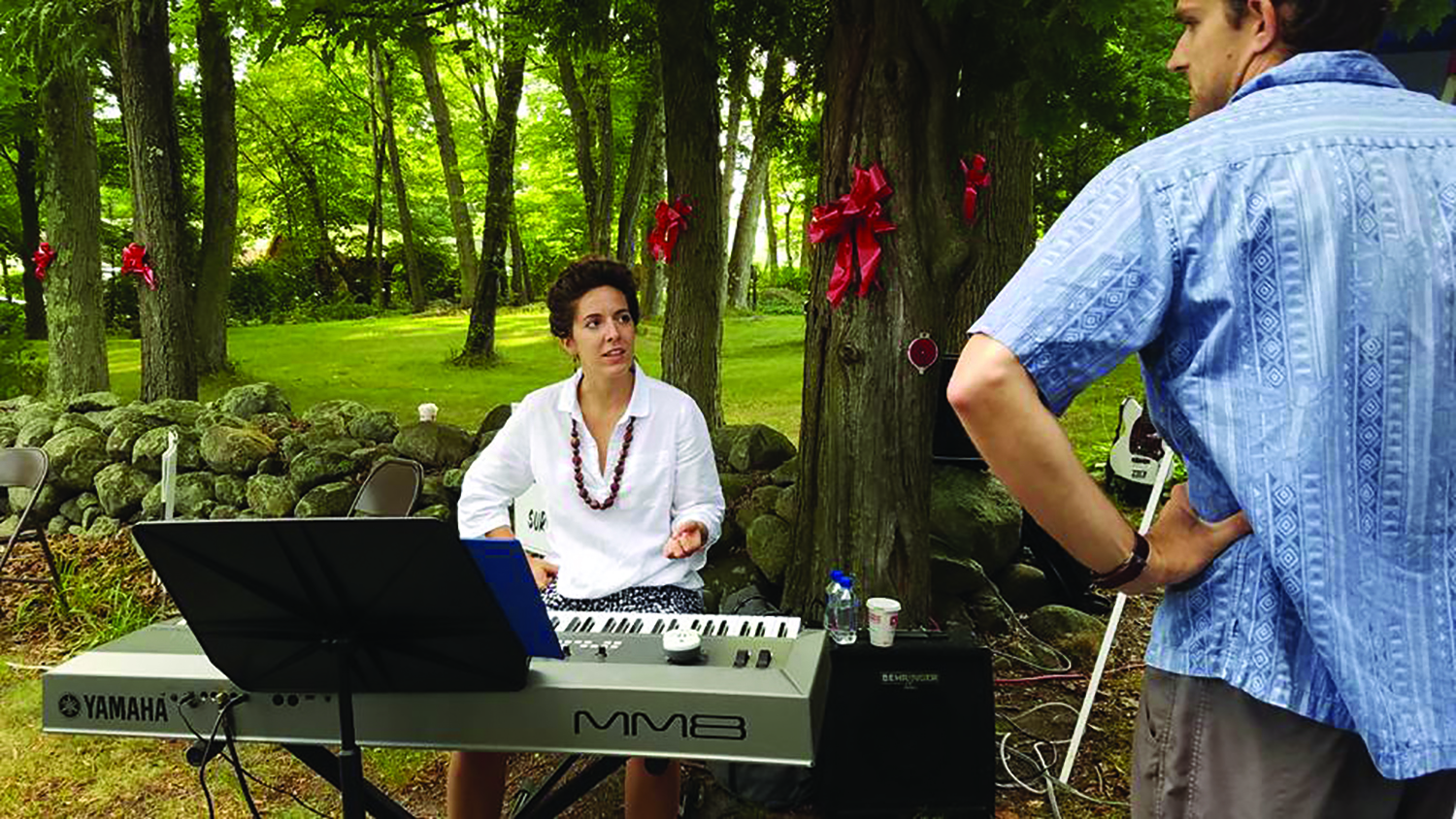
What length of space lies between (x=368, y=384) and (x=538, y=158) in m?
11.5

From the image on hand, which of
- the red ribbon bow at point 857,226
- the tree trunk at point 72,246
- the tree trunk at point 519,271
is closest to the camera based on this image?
the red ribbon bow at point 857,226

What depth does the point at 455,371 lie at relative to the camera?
1215cm

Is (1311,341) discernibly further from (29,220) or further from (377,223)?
(377,223)

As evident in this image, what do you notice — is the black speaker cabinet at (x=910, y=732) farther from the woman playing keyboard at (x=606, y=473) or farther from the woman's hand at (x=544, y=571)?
the woman's hand at (x=544, y=571)

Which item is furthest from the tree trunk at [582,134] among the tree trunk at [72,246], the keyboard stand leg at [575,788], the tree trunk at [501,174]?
the keyboard stand leg at [575,788]

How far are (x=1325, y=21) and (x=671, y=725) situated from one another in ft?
4.87

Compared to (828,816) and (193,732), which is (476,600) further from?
(828,816)

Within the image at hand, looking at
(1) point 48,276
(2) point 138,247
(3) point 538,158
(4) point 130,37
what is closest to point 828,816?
(2) point 138,247

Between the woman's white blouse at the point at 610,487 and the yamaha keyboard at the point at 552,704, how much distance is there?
86 centimetres

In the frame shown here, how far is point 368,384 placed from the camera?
11352 mm

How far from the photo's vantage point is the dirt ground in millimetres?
3287

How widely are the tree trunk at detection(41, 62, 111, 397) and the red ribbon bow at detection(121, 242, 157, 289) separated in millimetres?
1047

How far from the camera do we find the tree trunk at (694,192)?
5648mm

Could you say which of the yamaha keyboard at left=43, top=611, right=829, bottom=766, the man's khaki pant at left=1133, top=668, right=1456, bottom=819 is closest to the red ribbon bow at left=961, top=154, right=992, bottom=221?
the yamaha keyboard at left=43, top=611, right=829, bottom=766
